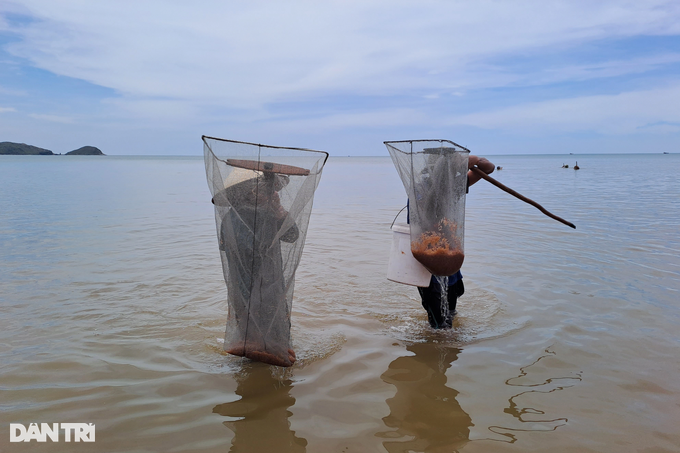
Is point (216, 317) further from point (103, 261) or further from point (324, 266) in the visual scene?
point (103, 261)

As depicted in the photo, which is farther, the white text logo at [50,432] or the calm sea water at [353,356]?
the calm sea water at [353,356]

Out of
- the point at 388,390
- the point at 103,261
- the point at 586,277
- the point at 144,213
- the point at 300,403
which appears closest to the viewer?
the point at 300,403

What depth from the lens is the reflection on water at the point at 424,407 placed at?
2738mm

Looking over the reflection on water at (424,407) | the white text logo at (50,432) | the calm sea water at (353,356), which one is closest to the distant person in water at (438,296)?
the calm sea water at (353,356)

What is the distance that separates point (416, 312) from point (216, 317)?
2.10 meters

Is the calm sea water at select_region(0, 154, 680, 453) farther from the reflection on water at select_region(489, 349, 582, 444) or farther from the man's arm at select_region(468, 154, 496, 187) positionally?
the man's arm at select_region(468, 154, 496, 187)

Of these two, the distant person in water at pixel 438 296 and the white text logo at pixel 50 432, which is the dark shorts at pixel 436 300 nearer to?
the distant person in water at pixel 438 296

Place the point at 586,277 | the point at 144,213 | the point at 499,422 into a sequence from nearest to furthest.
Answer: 1. the point at 499,422
2. the point at 586,277
3. the point at 144,213

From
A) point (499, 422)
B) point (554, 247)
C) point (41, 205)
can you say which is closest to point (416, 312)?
point (499, 422)

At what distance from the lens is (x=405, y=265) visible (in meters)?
4.06

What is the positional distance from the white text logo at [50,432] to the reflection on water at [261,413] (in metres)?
0.75

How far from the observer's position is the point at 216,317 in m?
4.75

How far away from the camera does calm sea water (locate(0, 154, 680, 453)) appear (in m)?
2.83

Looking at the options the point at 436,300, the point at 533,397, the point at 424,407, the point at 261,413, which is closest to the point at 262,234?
the point at 261,413
